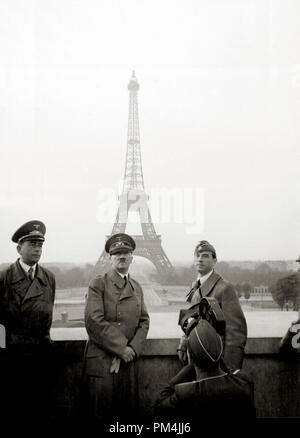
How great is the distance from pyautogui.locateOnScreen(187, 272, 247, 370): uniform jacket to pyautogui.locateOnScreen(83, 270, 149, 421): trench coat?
0.48m

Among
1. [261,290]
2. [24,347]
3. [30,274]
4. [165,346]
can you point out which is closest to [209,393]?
[165,346]

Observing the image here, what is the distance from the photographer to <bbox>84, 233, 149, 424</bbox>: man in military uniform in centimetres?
284

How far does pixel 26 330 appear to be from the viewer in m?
3.01

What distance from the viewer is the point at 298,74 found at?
3.84 meters

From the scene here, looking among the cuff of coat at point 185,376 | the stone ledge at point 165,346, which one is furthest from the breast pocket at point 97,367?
the cuff of coat at point 185,376

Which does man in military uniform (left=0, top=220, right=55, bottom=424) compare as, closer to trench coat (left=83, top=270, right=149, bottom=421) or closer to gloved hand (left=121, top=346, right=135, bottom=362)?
trench coat (left=83, top=270, right=149, bottom=421)

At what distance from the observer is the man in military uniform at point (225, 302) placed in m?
2.86

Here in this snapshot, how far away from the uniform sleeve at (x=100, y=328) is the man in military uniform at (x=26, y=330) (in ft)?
1.23

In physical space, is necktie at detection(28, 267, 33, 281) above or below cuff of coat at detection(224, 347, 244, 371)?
above

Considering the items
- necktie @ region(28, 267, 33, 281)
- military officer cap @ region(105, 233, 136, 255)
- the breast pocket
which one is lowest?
the breast pocket

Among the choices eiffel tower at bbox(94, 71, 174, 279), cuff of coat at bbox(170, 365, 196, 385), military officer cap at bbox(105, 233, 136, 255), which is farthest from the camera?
eiffel tower at bbox(94, 71, 174, 279)

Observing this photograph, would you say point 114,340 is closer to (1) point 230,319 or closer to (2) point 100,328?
(2) point 100,328

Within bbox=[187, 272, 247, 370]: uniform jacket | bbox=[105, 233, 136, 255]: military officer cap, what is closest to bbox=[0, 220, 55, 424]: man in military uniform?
bbox=[105, 233, 136, 255]: military officer cap
